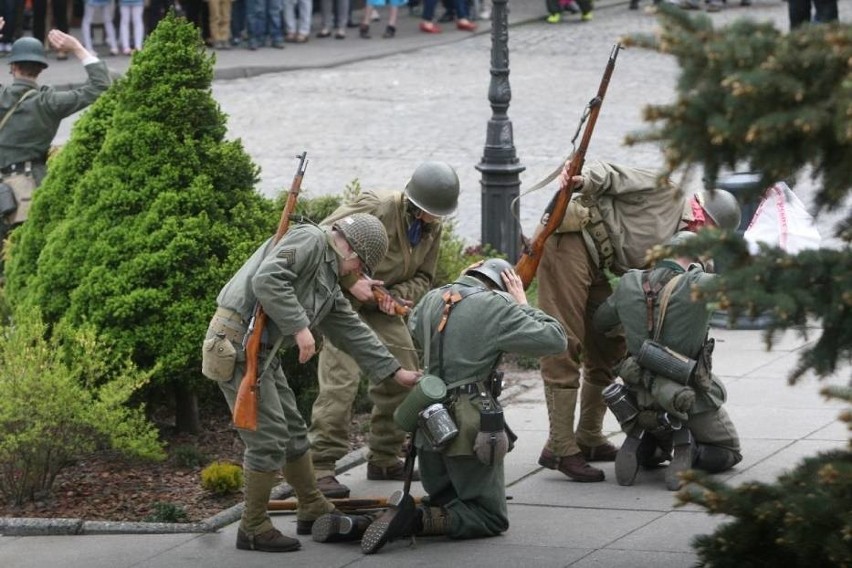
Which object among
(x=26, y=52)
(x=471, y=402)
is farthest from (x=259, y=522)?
(x=26, y=52)

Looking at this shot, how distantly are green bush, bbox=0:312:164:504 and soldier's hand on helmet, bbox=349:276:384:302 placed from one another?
1.30 metres

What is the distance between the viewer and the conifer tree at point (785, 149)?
445 cm

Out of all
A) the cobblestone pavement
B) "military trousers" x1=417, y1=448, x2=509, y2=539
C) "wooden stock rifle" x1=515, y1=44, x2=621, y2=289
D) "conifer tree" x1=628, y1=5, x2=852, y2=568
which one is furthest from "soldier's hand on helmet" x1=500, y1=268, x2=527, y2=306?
the cobblestone pavement

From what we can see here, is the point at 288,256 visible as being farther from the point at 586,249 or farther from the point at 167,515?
the point at 586,249

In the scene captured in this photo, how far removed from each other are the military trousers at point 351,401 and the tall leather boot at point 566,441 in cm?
78

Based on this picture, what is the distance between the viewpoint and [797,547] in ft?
16.5

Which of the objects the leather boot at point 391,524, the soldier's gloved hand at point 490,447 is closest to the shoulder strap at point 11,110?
the leather boot at point 391,524

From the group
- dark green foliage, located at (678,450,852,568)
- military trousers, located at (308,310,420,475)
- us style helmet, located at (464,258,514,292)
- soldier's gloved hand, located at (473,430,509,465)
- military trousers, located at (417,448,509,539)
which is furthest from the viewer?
military trousers, located at (308,310,420,475)

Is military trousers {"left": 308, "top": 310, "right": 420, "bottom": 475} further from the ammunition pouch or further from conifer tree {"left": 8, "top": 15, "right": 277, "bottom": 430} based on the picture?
the ammunition pouch

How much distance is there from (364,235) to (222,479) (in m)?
1.60

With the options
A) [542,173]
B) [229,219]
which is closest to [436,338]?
[229,219]

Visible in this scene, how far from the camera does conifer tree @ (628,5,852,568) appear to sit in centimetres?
445

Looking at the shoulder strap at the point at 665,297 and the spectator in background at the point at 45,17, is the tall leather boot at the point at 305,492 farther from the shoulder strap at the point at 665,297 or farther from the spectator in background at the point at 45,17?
the spectator in background at the point at 45,17

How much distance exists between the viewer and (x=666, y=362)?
779cm
